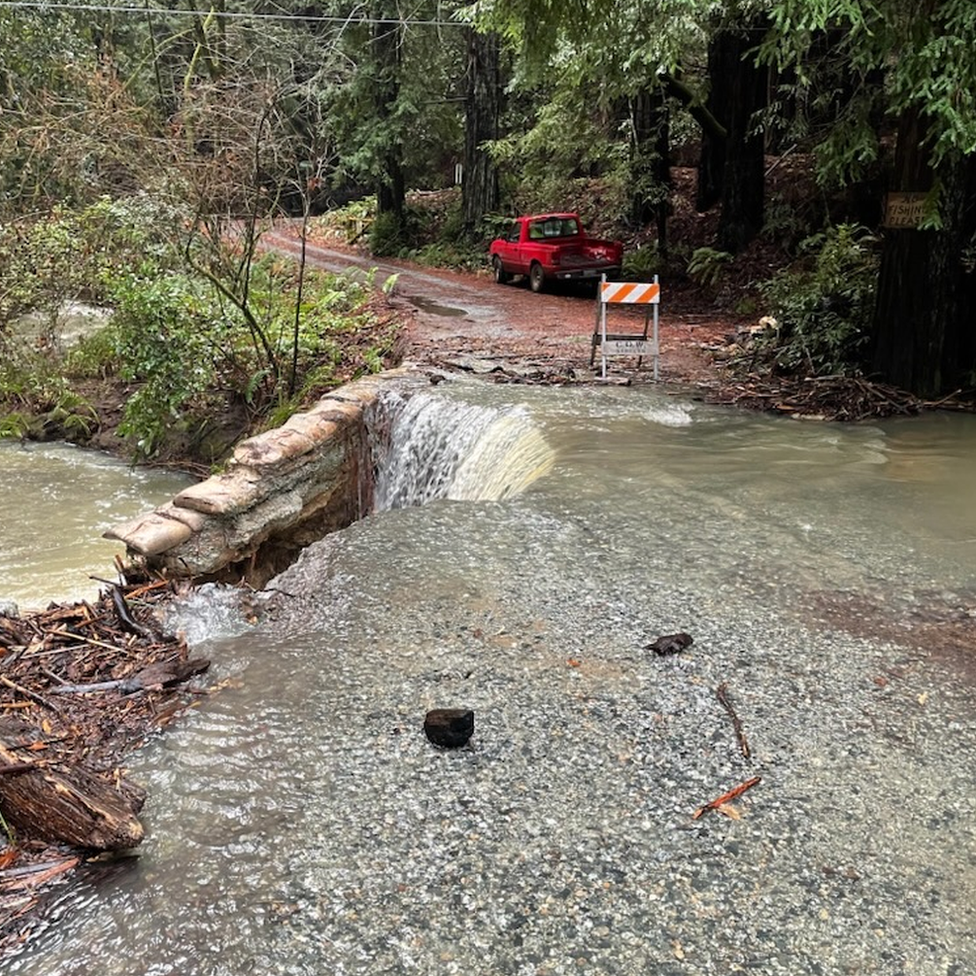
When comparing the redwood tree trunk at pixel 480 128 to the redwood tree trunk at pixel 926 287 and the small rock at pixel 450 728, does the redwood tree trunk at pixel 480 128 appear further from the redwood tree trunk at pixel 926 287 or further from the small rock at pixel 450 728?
the small rock at pixel 450 728

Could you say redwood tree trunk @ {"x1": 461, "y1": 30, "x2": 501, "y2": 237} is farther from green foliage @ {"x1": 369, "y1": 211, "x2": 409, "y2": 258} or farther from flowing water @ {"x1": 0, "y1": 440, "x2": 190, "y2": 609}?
flowing water @ {"x1": 0, "y1": 440, "x2": 190, "y2": 609}

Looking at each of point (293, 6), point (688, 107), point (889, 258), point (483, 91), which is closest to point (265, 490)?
point (889, 258)

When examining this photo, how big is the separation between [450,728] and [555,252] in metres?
16.0

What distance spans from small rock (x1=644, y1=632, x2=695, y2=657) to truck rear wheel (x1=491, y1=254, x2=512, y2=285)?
58.5 ft

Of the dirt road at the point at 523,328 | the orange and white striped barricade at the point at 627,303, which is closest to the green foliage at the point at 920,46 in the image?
the orange and white striped barricade at the point at 627,303

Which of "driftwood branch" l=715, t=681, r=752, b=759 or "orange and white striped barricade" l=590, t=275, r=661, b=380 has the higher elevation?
"orange and white striped barricade" l=590, t=275, r=661, b=380

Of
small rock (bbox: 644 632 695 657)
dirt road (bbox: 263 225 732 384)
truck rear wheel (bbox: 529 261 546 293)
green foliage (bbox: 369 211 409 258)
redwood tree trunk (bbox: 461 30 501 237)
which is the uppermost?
redwood tree trunk (bbox: 461 30 501 237)

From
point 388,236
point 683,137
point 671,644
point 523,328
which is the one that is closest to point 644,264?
point 683,137

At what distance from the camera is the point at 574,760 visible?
3.39 metres

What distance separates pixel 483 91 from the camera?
24.8m

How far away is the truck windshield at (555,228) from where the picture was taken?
63.7 ft

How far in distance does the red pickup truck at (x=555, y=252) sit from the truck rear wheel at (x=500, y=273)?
50mm

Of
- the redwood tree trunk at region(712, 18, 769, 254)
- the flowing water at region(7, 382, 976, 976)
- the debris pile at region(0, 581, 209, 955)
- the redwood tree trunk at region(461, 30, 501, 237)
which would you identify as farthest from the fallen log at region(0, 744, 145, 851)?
the redwood tree trunk at region(461, 30, 501, 237)

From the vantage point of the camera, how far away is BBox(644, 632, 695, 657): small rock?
4148 mm
